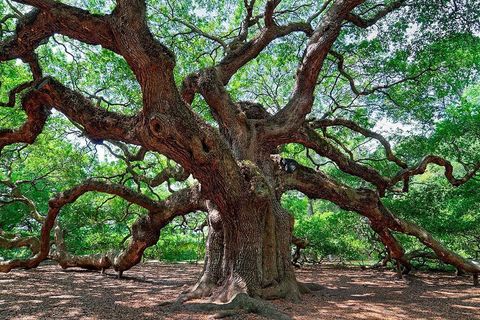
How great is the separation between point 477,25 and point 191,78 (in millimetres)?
5644

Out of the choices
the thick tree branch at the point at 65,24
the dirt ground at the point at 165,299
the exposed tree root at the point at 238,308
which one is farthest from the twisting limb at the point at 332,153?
the thick tree branch at the point at 65,24

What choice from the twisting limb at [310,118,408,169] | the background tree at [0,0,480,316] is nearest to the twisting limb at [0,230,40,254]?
the background tree at [0,0,480,316]

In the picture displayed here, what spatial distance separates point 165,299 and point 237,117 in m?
2.90

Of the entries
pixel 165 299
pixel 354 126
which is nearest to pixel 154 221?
pixel 165 299

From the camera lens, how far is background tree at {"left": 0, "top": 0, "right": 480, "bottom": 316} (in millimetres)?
4266

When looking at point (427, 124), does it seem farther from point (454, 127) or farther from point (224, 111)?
point (224, 111)

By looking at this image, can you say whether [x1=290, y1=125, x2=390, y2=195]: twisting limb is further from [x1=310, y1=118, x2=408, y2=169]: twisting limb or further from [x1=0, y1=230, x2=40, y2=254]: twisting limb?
[x1=0, y1=230, x2=40, y2=254]: twisting limb

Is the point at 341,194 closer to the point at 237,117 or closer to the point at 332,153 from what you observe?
the point at 332,153

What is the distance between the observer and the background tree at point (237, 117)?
4.27 m

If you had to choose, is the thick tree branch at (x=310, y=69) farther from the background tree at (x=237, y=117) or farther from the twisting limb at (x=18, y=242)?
the twisting limb at (x=18, y=242)

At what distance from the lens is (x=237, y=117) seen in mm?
5652

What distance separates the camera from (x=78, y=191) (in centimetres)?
602

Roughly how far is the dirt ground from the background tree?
54 centimetres

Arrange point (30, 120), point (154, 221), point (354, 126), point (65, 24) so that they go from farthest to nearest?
point (354, 126)
point (154, 221)
point (30, 120)
point (65, 24)
